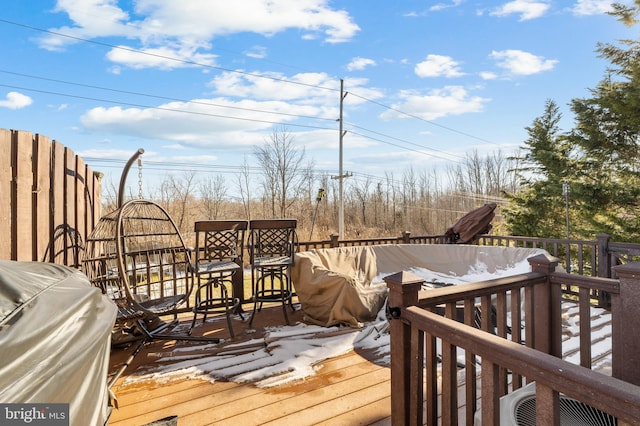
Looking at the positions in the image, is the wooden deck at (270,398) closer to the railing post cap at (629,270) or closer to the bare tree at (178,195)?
the railing post cap at (629,270)

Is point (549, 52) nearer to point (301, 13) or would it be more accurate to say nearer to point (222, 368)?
point (301, 13)

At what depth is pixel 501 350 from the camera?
98 cm

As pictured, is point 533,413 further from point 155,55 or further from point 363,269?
point 155,55

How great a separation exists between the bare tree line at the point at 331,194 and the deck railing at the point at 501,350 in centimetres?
1098

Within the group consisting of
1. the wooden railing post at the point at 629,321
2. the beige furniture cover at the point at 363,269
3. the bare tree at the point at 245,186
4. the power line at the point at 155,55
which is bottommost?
the beige furniture cover at the point at 363,269

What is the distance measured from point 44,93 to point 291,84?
27.8 ft

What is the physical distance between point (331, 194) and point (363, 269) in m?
12.7

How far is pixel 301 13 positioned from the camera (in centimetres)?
632

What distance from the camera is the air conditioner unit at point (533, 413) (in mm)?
1135

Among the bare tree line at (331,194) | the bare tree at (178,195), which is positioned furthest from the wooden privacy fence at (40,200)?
the bare tree at (178,195)

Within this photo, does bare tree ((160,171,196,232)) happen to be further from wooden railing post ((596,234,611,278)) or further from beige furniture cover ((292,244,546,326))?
wooden railing post ((596,234,611,278))

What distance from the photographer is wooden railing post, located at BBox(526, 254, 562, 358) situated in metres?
1.92

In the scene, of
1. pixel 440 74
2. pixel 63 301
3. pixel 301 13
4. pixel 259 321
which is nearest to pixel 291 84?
pixel 440 74

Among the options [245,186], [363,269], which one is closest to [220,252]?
[363,269]
